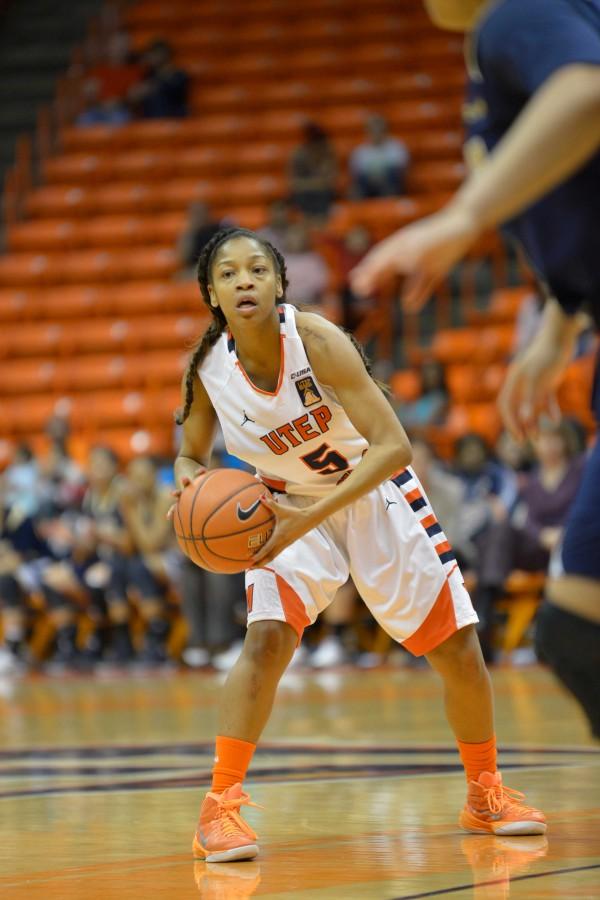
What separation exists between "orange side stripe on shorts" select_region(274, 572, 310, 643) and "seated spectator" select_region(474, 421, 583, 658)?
5937 millimetres

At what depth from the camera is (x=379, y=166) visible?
15.4m

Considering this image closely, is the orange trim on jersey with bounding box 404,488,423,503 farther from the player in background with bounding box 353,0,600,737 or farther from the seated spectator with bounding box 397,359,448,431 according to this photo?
the seated spectator with bounding box 397,359,448,431

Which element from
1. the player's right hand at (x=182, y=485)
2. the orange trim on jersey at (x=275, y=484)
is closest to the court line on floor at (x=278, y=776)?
the orange trim on jersey at (x=275, y=484)

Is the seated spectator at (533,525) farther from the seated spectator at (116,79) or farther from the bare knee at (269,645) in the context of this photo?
the seated spectator at (116,79)

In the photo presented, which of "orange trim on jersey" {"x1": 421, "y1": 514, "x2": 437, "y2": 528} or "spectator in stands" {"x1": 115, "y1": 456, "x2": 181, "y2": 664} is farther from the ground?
"spectator in stands" {"x1": 115, "y1": 456, "x2": 181, "y2": 664}

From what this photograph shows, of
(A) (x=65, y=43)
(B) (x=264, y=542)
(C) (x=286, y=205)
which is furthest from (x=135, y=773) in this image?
(A) (x=65, y=43)

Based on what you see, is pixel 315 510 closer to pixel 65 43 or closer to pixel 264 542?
pixel 264 542

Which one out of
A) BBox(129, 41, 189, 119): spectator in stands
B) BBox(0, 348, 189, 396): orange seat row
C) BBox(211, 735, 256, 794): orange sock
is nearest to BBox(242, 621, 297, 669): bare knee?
BBox(211, 735, 256, 794): orange sock

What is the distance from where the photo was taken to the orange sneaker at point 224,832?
364cm

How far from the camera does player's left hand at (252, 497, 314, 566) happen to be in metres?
3.63

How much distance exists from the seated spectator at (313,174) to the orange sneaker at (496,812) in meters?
11.7

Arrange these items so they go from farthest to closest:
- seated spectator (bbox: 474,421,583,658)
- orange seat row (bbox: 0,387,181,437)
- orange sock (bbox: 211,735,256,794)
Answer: orange seat row (bbox: 0,387,181,437) < seated spectator (bbox: 474,421,583,658) < orange sock (bbox: 211,735,256,794)

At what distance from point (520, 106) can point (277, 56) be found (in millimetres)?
16944

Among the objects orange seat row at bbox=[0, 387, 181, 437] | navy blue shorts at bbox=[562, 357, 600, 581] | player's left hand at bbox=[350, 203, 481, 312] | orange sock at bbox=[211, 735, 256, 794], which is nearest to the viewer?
player's left hand at bbox=[350, 203, 481, 312]
